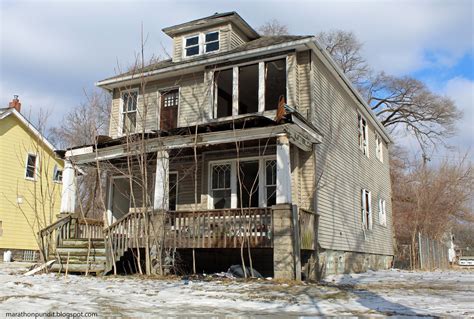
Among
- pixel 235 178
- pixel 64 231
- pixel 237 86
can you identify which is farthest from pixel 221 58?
pixel 64 231

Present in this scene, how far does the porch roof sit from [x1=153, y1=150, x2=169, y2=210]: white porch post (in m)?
0.30

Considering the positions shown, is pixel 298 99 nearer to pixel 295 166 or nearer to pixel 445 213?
pixel 295 166

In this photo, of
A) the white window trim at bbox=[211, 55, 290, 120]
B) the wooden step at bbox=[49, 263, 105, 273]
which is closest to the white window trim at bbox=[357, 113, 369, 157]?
the white window trim at bbox=[211, 55, 290, 120]

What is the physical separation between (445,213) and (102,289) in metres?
26.9

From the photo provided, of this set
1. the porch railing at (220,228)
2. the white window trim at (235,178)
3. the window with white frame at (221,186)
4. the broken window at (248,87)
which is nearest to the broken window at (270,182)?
the white window trim at (235,178)

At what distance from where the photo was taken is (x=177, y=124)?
16.1m

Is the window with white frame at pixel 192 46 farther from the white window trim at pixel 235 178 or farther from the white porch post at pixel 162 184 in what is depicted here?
the white porch post at pixel 162 184

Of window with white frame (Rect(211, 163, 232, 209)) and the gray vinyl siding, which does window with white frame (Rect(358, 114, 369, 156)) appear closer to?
the gray vinyl siding

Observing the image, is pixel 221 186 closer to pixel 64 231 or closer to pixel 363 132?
pixel 64 231

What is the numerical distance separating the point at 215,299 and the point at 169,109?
1014 centimetres

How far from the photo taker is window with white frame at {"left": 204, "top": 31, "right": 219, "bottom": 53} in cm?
1711

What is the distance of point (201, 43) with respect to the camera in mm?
17375

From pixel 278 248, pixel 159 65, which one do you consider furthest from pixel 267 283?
pixel 159 65

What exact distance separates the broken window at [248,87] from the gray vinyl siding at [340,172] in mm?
2194
